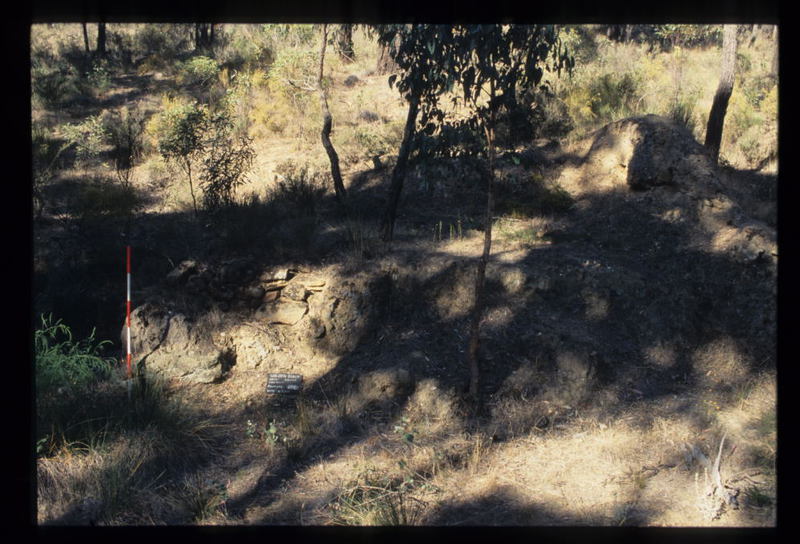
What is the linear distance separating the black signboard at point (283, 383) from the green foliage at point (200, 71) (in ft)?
34.9

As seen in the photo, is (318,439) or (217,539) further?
(318,439)

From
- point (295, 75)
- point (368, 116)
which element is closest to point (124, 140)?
point (295, 75)

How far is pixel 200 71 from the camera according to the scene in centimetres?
1672

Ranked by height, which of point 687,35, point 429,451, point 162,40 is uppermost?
point 687,35

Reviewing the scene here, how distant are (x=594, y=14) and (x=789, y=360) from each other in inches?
88.1

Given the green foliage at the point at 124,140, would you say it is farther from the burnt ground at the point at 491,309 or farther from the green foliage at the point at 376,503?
the green foliage at the point at 376,503

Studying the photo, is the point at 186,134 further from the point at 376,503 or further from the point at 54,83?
the point at 54,83

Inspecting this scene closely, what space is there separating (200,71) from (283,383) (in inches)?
440

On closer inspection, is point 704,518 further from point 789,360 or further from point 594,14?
point 594,14

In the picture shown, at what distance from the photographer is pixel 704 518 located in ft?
17.4

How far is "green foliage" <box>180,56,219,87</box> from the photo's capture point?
16422 mm

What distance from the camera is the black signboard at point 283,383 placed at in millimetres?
8023

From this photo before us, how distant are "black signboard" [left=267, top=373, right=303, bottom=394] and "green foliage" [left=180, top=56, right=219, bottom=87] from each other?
1065cm

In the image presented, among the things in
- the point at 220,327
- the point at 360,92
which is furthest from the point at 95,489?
the point at 360,92
